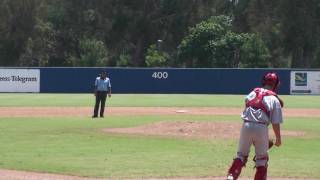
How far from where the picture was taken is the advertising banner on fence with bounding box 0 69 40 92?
5450cm

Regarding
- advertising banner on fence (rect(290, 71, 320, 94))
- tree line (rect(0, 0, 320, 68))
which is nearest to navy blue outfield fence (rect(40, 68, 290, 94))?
advertising banner on fence (rect(290, 71, 320, 94))

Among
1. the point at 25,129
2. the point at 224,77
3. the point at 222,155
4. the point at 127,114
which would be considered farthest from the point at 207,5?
the point at 222,155

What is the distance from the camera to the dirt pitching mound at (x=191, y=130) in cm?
2055

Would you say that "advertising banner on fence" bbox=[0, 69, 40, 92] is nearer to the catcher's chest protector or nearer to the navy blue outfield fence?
the navy blue outfield fence

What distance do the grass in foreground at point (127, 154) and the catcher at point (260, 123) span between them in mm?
2401

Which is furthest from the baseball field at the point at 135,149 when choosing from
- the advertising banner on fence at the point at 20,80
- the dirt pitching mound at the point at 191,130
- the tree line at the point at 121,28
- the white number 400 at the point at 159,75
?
the tree line at the point at 121,28

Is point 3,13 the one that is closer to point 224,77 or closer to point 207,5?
point 207,5

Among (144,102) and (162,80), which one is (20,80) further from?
(144,102)

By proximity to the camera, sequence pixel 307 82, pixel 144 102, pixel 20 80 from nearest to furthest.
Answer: pixel 144 102, pixel 20 80, pixel 307 82

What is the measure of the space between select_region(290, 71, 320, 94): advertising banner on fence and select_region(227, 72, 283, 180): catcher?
4520 cm

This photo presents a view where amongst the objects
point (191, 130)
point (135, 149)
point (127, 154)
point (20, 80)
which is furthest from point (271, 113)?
point (20, 80)

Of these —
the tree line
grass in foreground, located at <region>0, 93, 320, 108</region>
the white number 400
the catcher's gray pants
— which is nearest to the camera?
the catcher's gray pants

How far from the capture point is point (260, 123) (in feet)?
34.3

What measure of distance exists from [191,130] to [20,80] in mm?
35359
